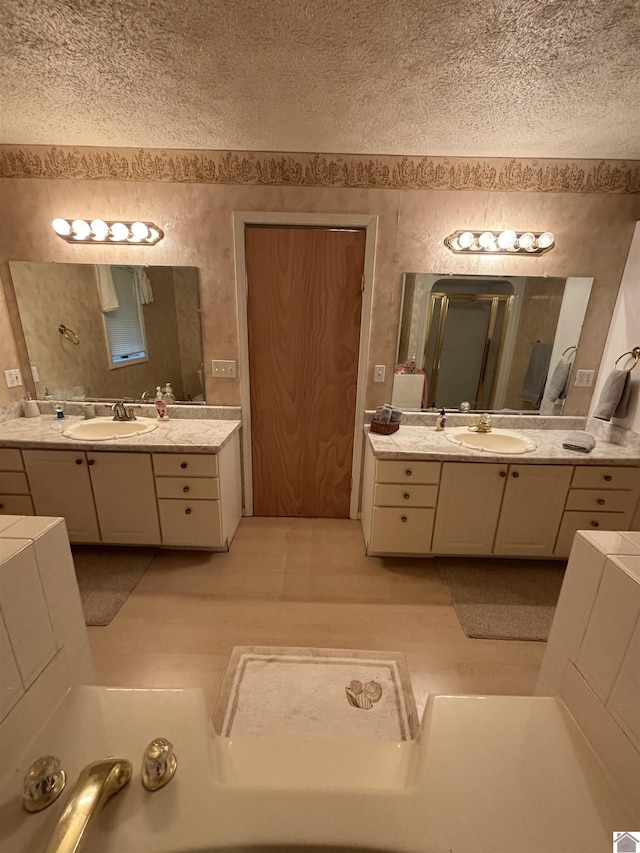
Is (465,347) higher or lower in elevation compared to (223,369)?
higher

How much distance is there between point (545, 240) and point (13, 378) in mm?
3455

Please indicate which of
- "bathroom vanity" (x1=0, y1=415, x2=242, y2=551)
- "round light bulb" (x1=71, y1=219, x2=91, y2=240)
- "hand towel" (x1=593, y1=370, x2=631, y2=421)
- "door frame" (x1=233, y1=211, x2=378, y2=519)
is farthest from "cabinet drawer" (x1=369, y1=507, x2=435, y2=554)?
"round light bulb" (x1=71, y1=219, x2=91, y2=240)

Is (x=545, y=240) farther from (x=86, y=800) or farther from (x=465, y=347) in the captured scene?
(x=86, y=800)

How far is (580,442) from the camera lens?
2076mm

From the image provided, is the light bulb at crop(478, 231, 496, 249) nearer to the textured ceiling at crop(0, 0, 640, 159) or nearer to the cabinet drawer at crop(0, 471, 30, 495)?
the textured ceiling at crop(0, 0, 640, 159)

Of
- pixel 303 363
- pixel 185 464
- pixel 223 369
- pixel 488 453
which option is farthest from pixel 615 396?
pixel 185 464

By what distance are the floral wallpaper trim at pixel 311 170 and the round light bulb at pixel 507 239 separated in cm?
25

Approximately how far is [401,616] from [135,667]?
1284 millimetres

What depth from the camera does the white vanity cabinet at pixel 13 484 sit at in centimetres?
204

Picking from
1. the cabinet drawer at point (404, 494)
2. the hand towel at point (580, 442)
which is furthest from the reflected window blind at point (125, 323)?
the hand towel at point (580, 442)

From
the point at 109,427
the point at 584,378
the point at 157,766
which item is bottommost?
the point at 157,766

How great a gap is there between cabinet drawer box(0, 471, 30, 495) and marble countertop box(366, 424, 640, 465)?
2.04 metres

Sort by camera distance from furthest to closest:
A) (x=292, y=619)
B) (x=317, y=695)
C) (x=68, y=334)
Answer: (x=68, y=334)
(x=292, y=619)
(x=317, y=695)

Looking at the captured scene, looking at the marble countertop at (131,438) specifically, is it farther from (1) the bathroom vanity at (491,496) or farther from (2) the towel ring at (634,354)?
(2) the towel ring at (634,354)
